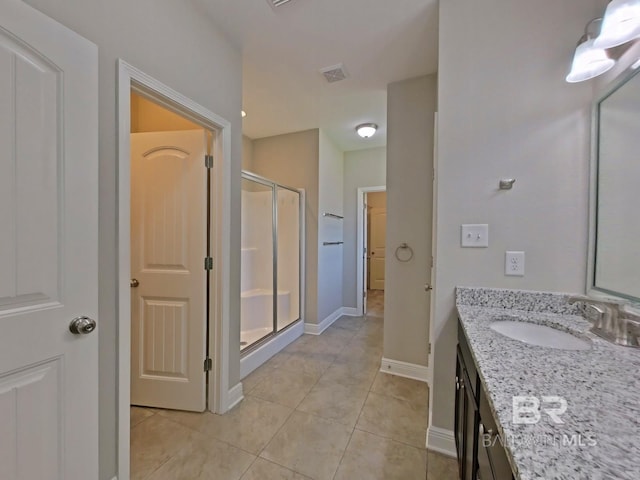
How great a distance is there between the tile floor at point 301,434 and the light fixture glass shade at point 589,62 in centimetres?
206

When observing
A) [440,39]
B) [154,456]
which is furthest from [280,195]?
[154,456]

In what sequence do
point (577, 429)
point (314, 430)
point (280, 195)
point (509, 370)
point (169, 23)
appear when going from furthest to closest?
1. point (280, 195)
2. point (314, 430)
3. point (169, 23)
4. point (509, 370)
5. point (577, 429)

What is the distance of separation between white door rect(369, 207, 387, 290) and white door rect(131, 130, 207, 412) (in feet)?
16.9

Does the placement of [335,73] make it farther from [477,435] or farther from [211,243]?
[477,435]

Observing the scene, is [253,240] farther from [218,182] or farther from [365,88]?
[365,88]

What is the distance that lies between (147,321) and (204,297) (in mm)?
496

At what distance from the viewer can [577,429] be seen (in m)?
0.51

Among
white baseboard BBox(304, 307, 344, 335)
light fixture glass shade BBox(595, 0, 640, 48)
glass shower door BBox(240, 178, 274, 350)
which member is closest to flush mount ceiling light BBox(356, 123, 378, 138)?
glass shower door BBox(240, 178, 274, 350)

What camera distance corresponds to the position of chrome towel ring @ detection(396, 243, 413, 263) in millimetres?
A: 2436

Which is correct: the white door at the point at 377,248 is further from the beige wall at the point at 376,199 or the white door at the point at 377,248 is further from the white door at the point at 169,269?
the white door at the point at 169,269

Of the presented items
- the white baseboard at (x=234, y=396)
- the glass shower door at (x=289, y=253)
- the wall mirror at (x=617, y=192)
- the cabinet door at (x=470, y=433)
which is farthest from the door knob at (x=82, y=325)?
the glass shower door at (x=289, y=253)

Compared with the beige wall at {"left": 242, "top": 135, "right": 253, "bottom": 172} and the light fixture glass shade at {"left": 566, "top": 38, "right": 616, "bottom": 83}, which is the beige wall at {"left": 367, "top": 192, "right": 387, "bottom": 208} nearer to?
the beige wall at {"left": 242, "top": 135, "right": 253, "bottom": 172}

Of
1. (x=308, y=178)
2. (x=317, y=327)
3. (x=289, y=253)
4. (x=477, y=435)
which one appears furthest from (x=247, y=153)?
(x=477, y=435)

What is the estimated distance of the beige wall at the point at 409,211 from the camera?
2346 millimetres
